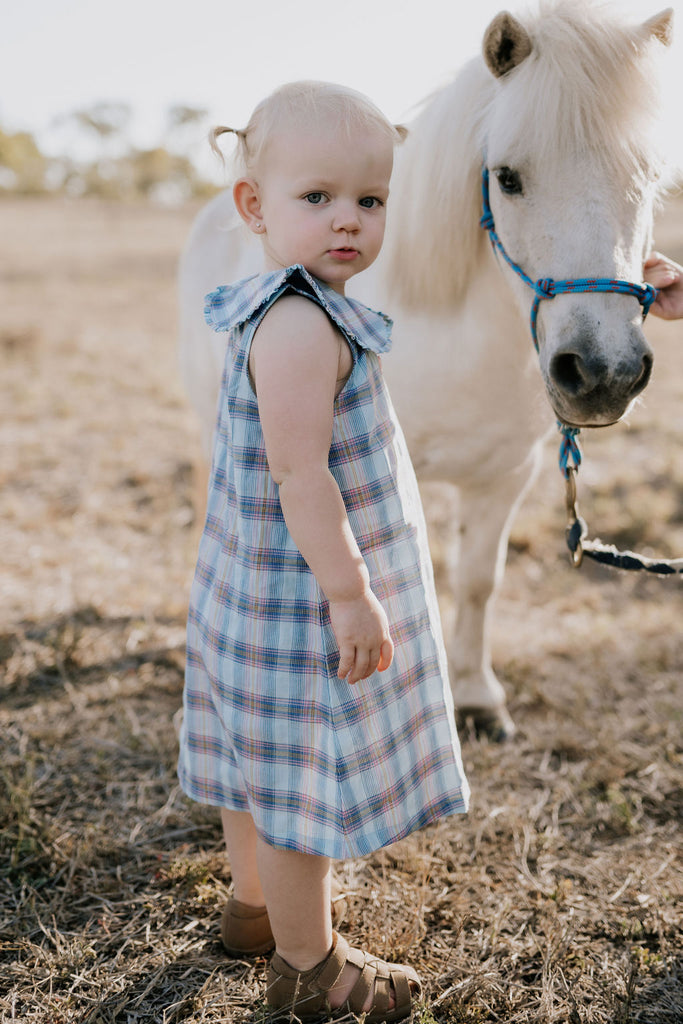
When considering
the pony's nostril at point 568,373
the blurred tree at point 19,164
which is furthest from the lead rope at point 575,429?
the blurred tree at point 19,164

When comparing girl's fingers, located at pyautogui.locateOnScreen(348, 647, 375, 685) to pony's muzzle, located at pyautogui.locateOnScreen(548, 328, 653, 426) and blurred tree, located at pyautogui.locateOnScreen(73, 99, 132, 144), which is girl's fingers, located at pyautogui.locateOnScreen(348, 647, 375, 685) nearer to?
pony's muzzle, located at pyautogui.locateOnScreen(548, 328, 653, 426)

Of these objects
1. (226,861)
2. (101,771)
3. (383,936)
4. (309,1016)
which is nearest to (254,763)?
(309,1016)

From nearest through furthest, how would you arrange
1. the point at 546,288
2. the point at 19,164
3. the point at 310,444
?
the point at 310,444
the point at 546,288
the point at 19,164

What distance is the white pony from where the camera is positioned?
140 centimetres

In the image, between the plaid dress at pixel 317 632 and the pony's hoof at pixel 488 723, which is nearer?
the plaid dress at pixel 317 632

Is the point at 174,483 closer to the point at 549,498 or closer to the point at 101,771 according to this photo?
the point at 549,498

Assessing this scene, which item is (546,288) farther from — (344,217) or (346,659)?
(346,659)

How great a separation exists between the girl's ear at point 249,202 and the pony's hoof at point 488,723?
1.67 m

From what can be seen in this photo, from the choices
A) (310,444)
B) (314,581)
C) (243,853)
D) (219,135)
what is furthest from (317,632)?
(219,135)

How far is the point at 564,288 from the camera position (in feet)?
4.59

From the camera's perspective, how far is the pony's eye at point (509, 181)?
1.52m

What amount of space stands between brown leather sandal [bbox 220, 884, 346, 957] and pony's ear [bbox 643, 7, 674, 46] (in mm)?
1811

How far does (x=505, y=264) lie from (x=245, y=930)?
1423 mm

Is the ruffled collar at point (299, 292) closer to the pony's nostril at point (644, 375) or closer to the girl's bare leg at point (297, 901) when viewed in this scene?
the pony's nostril at point (644, 375)
